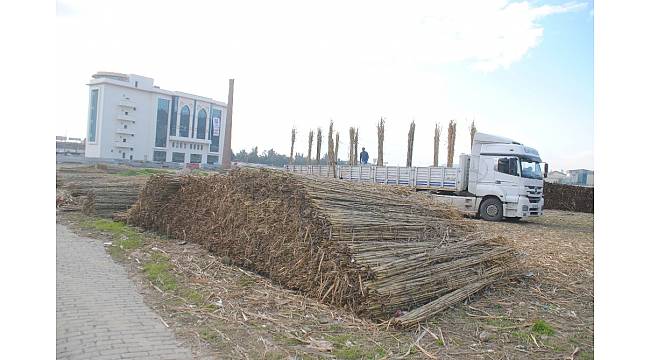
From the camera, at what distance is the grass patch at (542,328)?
4996mm

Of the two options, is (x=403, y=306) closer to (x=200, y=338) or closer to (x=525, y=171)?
(x=200, y=338)

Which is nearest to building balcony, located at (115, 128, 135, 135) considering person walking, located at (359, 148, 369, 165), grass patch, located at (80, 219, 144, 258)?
person walking, located at (359, 148, 369, 165)

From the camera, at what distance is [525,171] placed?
52.9 ft

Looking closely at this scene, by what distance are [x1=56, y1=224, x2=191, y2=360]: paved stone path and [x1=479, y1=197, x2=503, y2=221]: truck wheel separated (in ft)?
42.0

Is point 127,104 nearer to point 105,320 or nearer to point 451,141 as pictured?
point 451,141

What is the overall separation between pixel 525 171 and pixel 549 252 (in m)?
7.00

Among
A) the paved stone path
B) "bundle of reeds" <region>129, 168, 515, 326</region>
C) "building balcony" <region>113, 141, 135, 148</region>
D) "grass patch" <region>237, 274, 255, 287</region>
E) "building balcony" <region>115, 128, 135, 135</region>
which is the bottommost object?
the paved stone path

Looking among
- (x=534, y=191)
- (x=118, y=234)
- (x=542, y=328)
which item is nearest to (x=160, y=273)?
(x=118, y=234)

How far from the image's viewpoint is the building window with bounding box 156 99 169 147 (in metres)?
60.5

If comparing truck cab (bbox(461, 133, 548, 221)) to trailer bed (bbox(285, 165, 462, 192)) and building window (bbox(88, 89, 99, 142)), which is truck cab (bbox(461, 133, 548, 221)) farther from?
building window (bbox(88, 89, 99, 142))

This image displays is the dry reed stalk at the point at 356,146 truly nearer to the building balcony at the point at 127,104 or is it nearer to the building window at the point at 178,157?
the building balcony at the point at 127,104

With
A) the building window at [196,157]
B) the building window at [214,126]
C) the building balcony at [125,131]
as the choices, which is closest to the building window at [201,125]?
the building window at [214,126]

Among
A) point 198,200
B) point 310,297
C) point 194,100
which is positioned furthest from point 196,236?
point 194,100

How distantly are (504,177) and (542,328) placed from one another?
1201 centimetres
